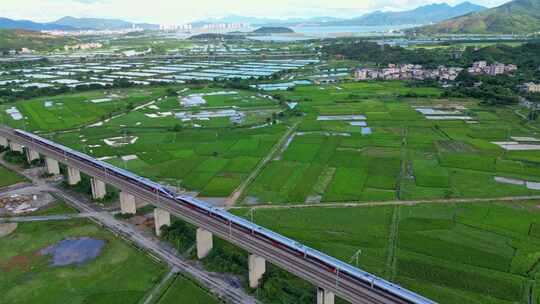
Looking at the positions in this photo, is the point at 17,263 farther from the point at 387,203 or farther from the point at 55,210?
the point at 387,203

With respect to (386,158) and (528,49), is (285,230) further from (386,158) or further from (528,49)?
(528,49)

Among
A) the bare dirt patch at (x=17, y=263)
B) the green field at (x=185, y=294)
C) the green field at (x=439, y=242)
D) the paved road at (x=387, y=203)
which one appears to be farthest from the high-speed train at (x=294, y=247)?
the bare dirt patch at (x=17, y=263)

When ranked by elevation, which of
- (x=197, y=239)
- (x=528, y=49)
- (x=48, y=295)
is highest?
(x=528, y=49)

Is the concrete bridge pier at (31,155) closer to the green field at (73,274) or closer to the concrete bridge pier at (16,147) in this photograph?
the concrete bridge pier at (16,147)

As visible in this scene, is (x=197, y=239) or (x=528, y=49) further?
(x=528, y=49)

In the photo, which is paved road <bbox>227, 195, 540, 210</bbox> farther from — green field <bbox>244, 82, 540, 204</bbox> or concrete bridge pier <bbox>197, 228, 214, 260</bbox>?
concrete bridge pier <bbox>197, 228, 214, 260</bbox>

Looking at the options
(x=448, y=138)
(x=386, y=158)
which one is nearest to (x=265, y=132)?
(x=386, y=158)

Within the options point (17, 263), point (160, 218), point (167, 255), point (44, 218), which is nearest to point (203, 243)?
point (167, 255)
